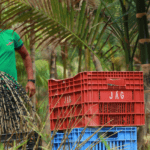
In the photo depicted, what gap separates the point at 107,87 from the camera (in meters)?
2.50

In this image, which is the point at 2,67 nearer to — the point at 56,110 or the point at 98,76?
the point at 56,110

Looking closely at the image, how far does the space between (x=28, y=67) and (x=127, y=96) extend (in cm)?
162

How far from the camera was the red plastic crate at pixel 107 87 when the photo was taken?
2.46m

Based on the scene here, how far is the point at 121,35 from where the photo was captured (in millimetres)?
3229

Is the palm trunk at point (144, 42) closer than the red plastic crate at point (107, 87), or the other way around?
the red plastic crate at point (107, 87)

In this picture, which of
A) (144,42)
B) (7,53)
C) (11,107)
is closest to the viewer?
(11,107)

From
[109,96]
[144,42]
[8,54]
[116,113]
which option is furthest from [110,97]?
[8,54]

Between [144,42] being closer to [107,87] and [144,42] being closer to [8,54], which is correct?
[107,87]

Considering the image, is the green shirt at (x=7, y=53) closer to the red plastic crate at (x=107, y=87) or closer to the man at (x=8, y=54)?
the man at (x=8, y=54)

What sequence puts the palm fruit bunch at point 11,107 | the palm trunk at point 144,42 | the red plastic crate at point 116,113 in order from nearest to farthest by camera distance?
the palm fruit bunch at point 11,107, the red plastic crate at point 116,113, the palm trunk at point 144,42

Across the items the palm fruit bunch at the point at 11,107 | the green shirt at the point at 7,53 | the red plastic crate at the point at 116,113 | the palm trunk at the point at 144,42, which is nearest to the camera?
the palm fruit bunch at the point at 11,107

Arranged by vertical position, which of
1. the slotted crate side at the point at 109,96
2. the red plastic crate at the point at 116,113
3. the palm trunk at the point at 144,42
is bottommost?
the red plastic crate at the point at 116,113

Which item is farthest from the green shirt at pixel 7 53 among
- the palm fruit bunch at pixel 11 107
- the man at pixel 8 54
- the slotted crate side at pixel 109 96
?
the slotted crate side at pixel 109 96

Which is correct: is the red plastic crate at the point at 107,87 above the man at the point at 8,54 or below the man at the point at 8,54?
below
